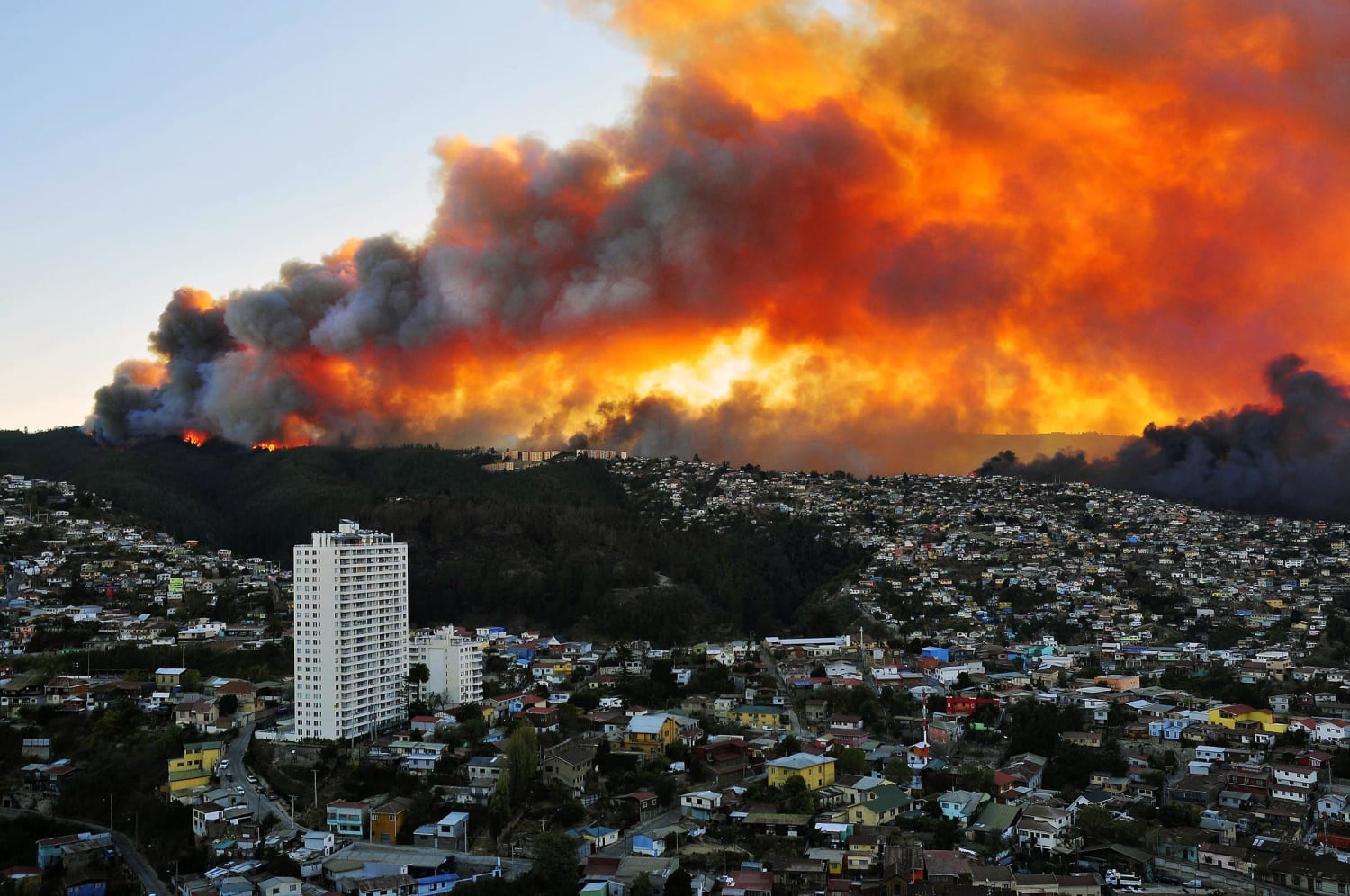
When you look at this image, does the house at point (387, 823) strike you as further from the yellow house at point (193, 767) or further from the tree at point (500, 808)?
the yellow house at point (193, 767)

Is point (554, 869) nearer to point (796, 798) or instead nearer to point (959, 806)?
point (796, 798)

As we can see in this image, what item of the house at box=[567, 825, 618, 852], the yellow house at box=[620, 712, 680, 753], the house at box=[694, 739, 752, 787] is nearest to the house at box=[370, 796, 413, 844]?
the house at box=[567, 825, 618, 852]

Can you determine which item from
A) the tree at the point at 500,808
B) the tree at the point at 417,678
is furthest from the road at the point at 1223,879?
the tree at the point at 417,678

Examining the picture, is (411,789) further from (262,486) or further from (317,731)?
(262,486)

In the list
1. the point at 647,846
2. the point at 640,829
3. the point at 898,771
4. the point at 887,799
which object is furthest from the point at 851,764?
the point at 647,846

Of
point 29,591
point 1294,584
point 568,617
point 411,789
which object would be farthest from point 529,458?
point 411,789

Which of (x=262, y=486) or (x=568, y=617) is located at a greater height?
(x=262, y=486)
